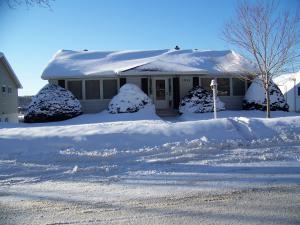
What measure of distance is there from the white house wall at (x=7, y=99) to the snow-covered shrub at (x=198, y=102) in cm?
1356

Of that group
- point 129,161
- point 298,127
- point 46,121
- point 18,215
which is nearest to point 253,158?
point 129,161

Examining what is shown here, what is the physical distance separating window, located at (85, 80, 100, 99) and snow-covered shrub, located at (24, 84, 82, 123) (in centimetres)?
285

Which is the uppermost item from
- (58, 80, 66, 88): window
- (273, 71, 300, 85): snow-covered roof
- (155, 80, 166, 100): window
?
(273, 71, 300, 85): snow-covered roof

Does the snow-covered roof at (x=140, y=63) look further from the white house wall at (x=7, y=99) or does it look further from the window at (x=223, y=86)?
the white house wall at (x=7, y=99)

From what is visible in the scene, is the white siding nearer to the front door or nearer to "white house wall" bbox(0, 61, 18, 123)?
the front door

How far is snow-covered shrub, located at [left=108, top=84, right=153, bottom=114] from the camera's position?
2253 cm

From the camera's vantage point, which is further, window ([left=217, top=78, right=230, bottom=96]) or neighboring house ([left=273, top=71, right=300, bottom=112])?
neighboring house ([left=273, top=71, right=300, bottom=112])

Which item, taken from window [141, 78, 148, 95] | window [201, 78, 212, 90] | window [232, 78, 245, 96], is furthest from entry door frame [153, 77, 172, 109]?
window [232, 78, 245, 96]

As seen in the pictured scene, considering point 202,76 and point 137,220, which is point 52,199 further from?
point 202,76

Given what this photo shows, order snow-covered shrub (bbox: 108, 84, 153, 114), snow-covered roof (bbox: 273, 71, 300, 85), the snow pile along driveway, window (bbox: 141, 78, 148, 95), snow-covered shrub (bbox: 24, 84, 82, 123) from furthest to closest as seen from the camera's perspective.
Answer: snow-covered roof (bbox: 273, 71, 300, 85), window (bbox: 141, 78, 148, 95), snow-covered shrub (bbox: 108, 84, 153, 114), snow-covered shrub (bbox: 24, 84, 82, 123), the snow pile along driveway

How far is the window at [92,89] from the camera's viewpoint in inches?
1023

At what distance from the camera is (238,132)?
12078mm

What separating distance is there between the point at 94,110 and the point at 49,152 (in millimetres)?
15740

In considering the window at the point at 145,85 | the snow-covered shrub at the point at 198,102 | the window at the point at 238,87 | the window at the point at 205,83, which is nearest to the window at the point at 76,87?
the window at the point at 145,85
